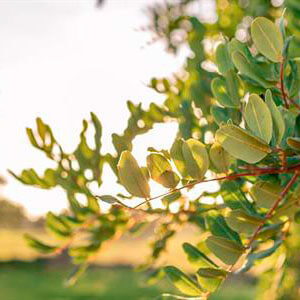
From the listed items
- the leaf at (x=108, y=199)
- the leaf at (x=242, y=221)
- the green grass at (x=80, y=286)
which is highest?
the green grass at (x=80, y=286)

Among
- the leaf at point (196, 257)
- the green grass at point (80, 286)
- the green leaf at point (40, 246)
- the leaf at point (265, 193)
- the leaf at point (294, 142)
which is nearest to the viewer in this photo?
the leaf at point (294, 142)

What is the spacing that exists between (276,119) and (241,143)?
Answer: 4cm

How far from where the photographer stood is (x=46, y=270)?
12.6 m

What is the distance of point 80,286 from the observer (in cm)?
1068

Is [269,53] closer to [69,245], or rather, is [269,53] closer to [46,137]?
[46,137]

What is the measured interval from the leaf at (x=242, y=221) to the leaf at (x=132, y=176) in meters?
0.14

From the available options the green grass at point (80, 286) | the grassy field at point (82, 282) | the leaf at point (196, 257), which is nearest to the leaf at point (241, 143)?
the leaf at point (196, 257)

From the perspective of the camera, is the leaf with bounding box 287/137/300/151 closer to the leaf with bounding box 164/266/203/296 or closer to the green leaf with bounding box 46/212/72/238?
the leaf with bounding box 164/266/203/296

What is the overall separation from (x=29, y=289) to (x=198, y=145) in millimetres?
10103

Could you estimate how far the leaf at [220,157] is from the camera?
2.01 ft

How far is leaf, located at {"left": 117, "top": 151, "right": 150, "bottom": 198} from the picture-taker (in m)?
0.55

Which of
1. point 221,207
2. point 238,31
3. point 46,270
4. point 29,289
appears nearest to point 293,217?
point 221,207

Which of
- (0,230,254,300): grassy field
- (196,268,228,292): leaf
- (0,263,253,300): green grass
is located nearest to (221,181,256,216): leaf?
(196,268,228,292): leaf

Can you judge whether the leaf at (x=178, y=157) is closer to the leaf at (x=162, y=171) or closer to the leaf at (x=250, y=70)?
the leaf at (x=162, y=171)
